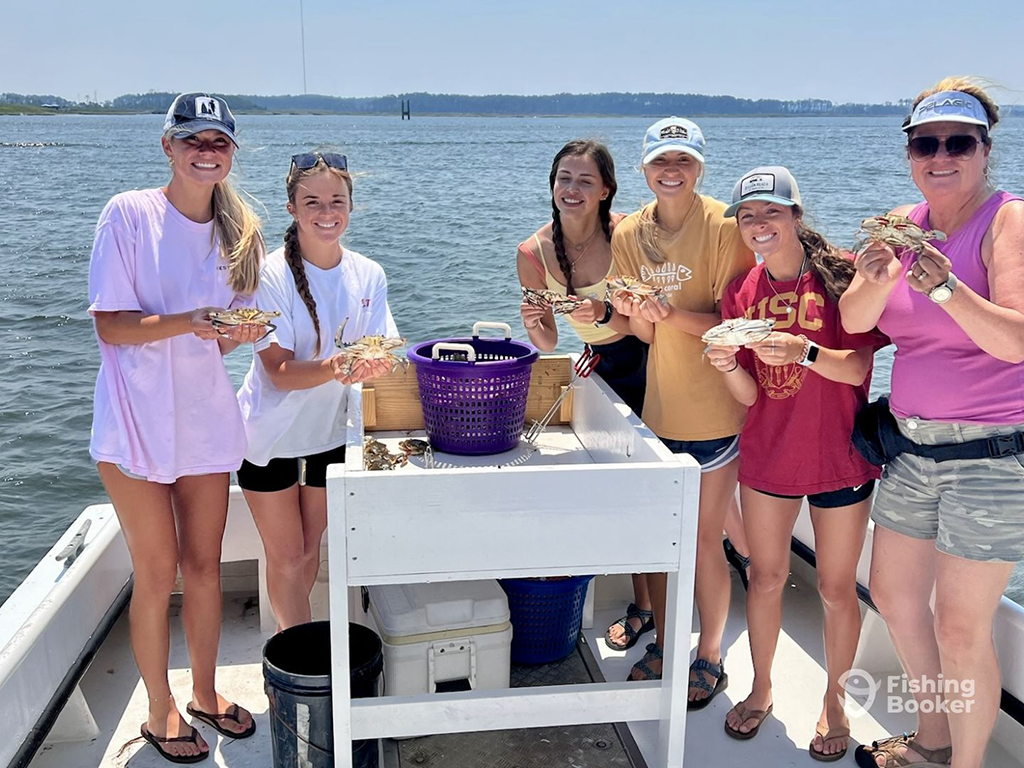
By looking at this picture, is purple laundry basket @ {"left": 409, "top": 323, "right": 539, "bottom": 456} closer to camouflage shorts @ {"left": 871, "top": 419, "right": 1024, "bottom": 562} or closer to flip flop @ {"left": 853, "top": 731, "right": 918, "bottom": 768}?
camouflage shorts @ {"left": 871, "top": 419, "right": 1024, "bottom": 562}

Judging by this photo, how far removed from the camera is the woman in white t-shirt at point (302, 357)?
3260mm

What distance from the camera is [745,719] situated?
349cm

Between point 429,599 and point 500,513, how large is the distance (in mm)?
792

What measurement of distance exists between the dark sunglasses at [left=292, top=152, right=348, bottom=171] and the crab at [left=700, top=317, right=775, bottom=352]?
1.47 m

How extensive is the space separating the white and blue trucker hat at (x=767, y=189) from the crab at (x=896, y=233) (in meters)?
0.32

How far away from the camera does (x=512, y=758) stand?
3264 mm

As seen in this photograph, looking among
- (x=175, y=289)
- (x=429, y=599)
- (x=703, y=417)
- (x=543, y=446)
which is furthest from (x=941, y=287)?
(x=175, y=289)

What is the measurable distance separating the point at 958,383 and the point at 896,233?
0.49 meters

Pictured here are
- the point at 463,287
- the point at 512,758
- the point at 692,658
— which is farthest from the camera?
the point at 463,287

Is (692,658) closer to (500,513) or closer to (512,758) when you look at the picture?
(512,758)

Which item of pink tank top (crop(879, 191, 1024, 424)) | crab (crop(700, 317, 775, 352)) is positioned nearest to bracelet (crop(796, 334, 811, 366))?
crab (crop(700, 317, 775, 352))

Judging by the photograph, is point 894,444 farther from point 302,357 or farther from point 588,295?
point 302,357

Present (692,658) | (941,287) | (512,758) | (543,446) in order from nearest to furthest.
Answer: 1. (941,287)
2. (512,758)
3. (543,446)
4. (692,658)

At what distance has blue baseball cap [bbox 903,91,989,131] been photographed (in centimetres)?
258
